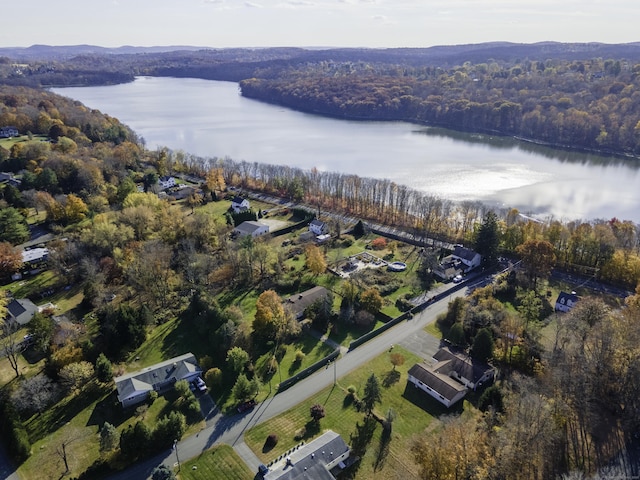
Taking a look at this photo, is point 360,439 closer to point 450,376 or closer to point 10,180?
point 450,376

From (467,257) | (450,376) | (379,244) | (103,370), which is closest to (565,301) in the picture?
(467,257)

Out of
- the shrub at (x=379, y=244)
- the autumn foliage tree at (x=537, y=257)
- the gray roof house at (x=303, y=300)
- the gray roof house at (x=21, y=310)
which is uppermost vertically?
the autumn foliage tree at (x=537, y=257)

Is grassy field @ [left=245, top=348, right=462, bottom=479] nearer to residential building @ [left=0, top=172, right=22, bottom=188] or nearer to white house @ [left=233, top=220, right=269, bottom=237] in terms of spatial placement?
white house @ [left=233, top=220, right=269, bottom=237]

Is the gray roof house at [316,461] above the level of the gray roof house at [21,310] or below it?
above

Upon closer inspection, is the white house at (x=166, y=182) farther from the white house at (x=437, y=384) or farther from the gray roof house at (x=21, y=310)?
the white house at (x=437, y=384)

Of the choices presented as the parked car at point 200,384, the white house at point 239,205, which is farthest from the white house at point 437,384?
the white house at point 239,205

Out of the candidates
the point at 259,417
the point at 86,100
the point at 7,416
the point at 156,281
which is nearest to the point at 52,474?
the point at 7,416

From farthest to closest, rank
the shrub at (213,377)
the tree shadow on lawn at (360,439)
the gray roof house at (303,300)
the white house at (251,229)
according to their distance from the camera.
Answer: the white house at (251,229)
the gray roof house at (303,300)
the shrub at (213,377)
the tree shadow on lawn at (360,439)

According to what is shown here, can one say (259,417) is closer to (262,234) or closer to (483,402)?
(483,402)
